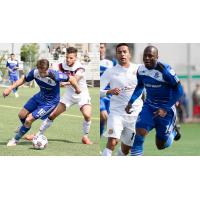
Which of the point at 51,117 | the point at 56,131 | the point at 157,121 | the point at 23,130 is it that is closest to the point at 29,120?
the point at 23,130

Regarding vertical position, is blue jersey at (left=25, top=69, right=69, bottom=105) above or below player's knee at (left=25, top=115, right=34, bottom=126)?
above

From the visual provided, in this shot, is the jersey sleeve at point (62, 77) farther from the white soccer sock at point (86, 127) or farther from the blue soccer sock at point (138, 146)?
the blue soccer sock at point (138, 146)

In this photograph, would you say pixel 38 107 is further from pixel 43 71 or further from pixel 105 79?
pixel 105 79

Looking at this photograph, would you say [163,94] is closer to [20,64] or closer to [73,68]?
[73,68]

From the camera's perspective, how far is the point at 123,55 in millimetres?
8344

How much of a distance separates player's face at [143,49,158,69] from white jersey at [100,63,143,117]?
19 cm

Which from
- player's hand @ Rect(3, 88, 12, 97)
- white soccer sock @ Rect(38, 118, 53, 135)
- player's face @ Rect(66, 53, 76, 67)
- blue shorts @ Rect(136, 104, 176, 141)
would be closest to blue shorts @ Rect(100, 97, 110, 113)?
blue shorts @ Rect(136, 104, 176, 141)

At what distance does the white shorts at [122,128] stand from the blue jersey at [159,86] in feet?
0.83

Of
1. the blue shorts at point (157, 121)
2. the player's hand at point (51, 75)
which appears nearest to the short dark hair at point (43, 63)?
the player's hand at point (51, 75)

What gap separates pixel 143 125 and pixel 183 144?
950 mm

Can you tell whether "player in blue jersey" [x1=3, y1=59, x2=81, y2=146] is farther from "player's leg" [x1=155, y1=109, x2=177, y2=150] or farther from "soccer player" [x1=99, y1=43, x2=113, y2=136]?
"player's leg" [x1=155, y1=109, x2=177, y2=150]

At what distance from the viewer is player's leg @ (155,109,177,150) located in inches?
323

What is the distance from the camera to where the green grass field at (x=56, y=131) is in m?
8.46

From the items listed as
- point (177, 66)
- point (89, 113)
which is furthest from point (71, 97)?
point (177, 66)
